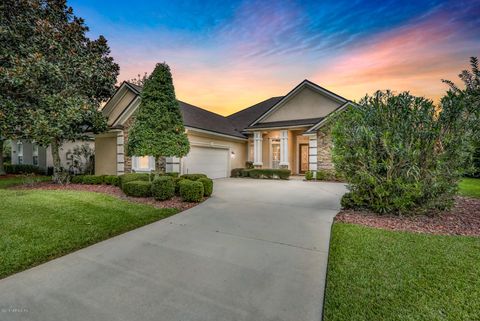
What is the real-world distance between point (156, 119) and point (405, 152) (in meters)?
8.23

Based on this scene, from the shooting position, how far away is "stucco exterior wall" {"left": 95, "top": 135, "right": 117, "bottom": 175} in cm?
1464

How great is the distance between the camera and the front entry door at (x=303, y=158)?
1784 cm

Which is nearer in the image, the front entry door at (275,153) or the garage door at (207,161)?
Result: the garage door at (207,161)

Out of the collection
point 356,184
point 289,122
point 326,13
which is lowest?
point 356,184

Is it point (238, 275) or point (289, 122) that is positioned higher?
point (289, 122)

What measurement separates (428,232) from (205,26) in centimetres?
1123

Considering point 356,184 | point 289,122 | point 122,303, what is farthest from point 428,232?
point 289,122

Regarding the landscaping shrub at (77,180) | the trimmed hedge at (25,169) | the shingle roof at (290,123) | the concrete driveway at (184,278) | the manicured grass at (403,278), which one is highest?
the shingle roof at (290,123)

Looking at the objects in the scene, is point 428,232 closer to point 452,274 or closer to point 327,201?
point 452,274

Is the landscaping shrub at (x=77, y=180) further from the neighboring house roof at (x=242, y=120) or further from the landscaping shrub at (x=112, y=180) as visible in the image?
the neighboring house roof at (x=242, y=120)

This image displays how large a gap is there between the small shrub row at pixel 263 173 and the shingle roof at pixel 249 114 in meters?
4.54

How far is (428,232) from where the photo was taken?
181 inches

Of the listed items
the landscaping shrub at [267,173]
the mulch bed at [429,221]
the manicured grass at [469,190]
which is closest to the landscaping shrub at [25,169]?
the landscaping shrub at [267,173]

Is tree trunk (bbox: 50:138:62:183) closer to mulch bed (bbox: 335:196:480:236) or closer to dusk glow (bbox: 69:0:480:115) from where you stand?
dusk glow (bbox: 69:0:480:115)
